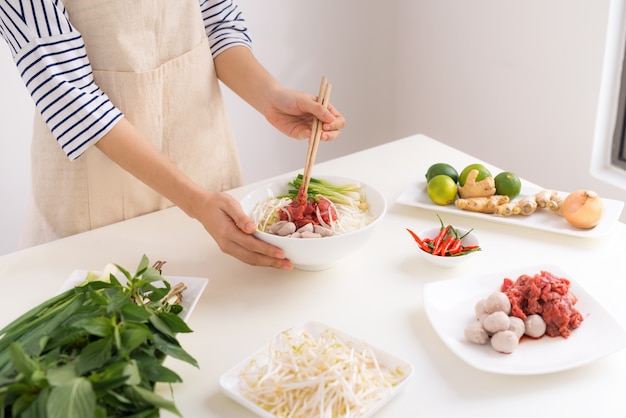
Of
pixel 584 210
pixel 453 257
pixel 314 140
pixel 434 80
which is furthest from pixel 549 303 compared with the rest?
pixel 434 80

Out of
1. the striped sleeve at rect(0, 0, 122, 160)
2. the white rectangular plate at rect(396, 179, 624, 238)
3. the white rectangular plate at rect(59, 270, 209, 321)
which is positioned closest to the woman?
the striped sleeve at rect(0, 0, 122, 160)

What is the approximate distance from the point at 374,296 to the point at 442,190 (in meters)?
0.41

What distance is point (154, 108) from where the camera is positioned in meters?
1.66

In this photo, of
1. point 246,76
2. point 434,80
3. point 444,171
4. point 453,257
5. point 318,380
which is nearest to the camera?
point 318,380

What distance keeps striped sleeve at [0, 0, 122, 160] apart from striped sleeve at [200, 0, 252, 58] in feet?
1.48

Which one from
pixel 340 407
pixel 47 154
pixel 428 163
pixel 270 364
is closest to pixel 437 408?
pixel 340 407

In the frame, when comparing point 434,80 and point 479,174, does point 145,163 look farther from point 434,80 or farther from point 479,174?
point 434,80

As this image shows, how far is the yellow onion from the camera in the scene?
56.7 inches

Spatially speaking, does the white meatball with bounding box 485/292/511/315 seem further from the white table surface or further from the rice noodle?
the rice noodle

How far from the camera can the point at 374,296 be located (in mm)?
1274

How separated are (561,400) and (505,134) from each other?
6.67 ft

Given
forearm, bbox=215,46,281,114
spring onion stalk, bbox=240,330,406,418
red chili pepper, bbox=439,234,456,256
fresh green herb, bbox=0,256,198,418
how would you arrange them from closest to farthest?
fresh green herb, bbox=0,256,198,418, spring onion stalk, bbox=240,330,406,418, red chili pepper, bbox=439,234,456,256, forearm, bbox=215,46,281,114

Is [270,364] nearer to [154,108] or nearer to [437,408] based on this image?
[437,408]

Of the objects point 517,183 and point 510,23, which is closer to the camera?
point 517,183
